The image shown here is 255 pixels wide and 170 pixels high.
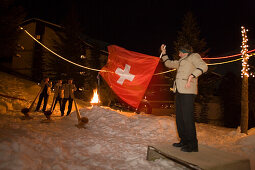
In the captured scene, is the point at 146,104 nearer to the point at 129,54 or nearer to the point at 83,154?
the point at 129,54

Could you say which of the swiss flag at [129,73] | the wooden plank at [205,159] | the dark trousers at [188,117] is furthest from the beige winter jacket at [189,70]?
the swiss flag at [129,73]

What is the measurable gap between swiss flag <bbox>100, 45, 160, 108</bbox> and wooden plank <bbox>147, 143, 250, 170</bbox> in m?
2.48

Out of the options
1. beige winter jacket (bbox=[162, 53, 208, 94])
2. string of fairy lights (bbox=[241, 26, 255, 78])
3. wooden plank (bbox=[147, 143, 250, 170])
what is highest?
string of fairy lights (bbox=[241, 26, 255, 78])

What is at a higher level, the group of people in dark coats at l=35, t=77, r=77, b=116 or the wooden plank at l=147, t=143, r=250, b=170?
the group of people in dark coats at l=35, t=77, r=77, b=116

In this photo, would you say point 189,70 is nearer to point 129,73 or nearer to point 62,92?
point 129,73

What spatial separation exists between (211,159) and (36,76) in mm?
23322

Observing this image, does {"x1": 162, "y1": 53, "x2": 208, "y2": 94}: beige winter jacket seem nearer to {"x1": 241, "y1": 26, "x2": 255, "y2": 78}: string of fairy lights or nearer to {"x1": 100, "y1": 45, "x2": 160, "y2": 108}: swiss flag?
{"x1": 100, "y1": 45, "x2": 160, "y2": 108}: swiss flag

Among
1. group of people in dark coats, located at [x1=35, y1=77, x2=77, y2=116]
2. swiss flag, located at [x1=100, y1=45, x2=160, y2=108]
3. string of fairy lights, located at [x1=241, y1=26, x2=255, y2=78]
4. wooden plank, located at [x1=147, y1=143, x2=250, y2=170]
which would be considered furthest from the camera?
group of people in dark coats, located at [x1=35, y1=77, x2=77, y2=116]

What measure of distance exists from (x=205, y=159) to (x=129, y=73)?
405 cm

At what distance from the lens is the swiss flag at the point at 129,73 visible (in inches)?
244

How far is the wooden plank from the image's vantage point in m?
2.94

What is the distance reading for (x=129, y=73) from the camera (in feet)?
21.4

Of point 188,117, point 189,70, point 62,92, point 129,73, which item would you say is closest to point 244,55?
point 129,73

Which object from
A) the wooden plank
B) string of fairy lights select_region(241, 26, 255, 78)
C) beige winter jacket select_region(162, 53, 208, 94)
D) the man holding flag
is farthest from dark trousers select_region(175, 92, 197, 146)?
string of fairy lights select_region(241, 26, 255, 78)
